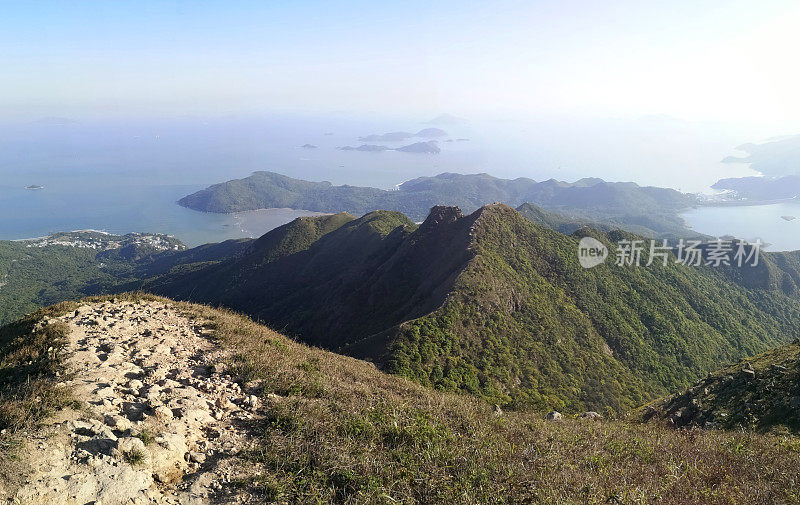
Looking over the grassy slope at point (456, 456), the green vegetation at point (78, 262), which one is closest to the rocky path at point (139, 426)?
the grassy slope at point (456, 456)

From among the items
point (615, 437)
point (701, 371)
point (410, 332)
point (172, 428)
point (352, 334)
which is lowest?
point (701, 371)

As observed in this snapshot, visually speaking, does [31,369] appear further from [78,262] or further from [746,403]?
[78,262]

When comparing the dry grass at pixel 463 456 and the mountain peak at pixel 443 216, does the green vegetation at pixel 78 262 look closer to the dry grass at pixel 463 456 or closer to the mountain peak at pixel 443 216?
the mountain peak at pixel 443 216

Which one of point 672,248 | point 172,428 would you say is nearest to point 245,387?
point 172,428

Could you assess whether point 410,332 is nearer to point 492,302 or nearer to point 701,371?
point 492,302

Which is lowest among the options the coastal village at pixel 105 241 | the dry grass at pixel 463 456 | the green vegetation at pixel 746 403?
the coastal village at pixel 105 241

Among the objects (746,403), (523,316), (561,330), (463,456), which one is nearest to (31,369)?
(463,456)
